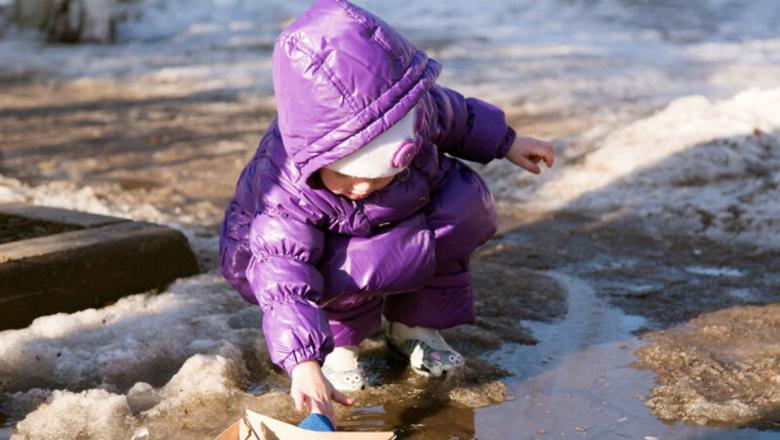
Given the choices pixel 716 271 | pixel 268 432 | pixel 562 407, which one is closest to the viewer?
pixel 268 432

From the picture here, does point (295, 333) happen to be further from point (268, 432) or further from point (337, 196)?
point (337, 196)

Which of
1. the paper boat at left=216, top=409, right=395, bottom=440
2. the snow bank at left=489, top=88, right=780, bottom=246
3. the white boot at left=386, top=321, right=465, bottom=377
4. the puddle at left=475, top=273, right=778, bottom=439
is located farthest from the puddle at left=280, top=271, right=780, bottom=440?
the snow bank at left=489, top=88, right=780, bottom=246

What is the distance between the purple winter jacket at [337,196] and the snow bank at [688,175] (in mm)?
1881

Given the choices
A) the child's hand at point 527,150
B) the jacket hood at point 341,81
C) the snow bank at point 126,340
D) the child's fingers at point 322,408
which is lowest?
the snow bank at point 126,340

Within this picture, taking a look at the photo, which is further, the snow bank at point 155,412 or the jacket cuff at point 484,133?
the jacket cuff at point 484,133

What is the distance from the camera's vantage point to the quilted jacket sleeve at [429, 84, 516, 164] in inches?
119

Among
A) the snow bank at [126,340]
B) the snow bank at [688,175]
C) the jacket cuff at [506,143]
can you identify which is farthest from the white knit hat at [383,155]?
the snow bank at [688,175]

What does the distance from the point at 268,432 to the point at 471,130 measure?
114cm

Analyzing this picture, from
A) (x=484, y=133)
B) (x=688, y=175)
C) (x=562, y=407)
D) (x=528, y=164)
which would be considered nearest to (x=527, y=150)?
(x=528, y=164)

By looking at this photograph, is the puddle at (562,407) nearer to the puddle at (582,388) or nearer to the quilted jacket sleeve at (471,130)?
the puddle at (582,388)

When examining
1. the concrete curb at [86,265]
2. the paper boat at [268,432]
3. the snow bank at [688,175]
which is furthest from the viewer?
the snow bank at [688,175]

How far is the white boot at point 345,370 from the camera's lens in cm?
298

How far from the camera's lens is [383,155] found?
99.9 inches

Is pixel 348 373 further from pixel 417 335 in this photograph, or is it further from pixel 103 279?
pixel 103 279
